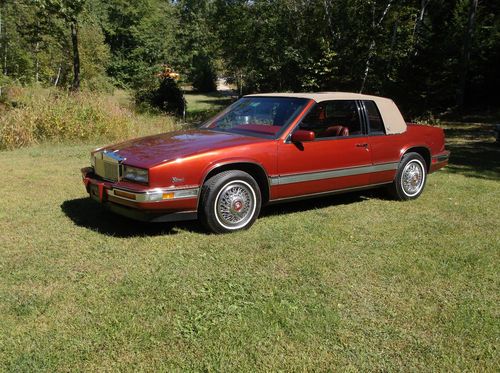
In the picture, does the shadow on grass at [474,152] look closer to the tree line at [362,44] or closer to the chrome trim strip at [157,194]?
the tree line at [362,44]

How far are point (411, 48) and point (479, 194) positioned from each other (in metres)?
14.5

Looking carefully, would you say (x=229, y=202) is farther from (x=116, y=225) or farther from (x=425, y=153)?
(x=425, y=153)

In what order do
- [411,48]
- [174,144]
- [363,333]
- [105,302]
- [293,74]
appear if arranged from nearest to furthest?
[363,333] < [105,302] < [174,144] < [411,48] < [293,74]

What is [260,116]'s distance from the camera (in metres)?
6.03

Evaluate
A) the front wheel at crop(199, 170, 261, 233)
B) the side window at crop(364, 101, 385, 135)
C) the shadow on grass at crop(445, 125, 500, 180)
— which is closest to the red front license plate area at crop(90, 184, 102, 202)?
the front wheel at crop(199, 170, 261, 233)

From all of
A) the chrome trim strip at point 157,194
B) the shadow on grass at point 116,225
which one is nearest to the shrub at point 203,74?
the shadow on grass at point 116,225

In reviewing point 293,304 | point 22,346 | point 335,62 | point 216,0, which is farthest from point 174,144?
point 216,0

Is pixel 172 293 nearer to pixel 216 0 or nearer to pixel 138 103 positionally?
pixel 138 103

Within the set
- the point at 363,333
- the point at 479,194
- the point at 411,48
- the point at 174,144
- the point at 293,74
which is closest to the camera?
the point at 363,333

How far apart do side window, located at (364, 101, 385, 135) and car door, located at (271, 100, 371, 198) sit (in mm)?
158

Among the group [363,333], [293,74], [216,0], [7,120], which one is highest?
[216,0]

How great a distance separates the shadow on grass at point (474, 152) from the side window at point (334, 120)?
11.9 feet

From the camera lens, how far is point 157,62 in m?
36.2

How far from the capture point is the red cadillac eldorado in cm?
486
